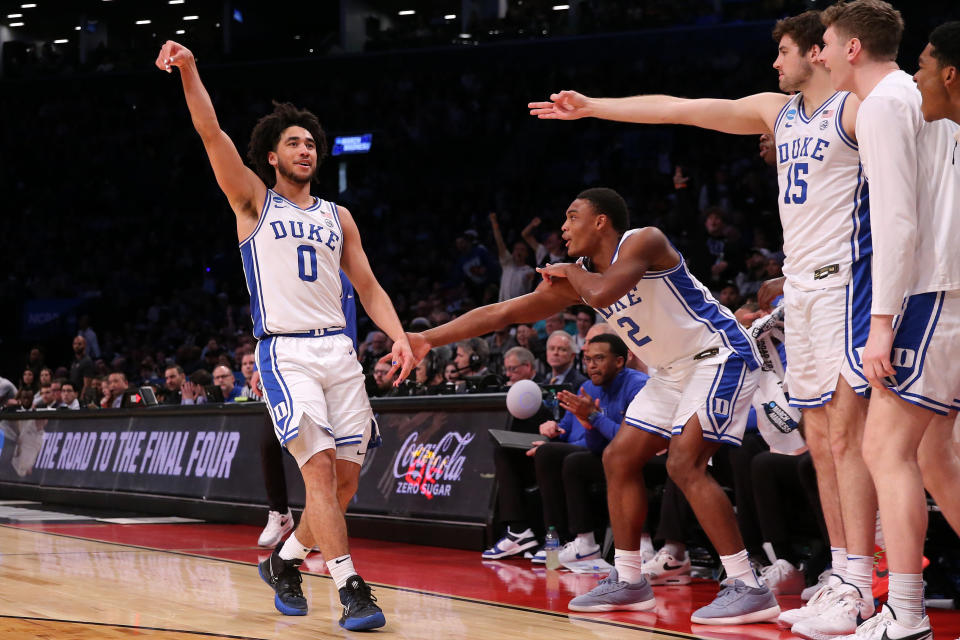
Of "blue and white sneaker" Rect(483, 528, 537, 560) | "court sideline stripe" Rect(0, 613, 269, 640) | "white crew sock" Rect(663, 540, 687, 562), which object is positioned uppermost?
"court sideline stripe" Rect(0, 613, 269, 640)

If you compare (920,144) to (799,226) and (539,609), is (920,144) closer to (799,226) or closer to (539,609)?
(799,226)

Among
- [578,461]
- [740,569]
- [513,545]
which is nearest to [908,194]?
[740,569]

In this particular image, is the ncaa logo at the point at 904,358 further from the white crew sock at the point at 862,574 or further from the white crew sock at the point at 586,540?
the white crew sock at the point at 586,540

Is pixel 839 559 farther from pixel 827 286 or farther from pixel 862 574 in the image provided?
pixel 827 286

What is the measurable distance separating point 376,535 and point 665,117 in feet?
14.7

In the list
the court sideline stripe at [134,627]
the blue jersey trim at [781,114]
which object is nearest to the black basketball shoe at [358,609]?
the court sideline stripe at [134,627]

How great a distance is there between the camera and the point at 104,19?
29.3 m

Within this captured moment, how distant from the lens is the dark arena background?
5438 mm

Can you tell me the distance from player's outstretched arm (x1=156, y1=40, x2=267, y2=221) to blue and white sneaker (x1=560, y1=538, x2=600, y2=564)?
9.05ft

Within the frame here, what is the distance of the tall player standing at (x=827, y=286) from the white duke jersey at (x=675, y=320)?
2.50ft

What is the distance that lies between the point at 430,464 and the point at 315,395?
3247 millimetres

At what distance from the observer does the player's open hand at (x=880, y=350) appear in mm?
3297

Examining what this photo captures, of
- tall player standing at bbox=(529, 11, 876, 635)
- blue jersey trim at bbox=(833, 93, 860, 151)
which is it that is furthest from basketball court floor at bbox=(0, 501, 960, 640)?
blue jersey trim at bbox=(833, 93, 860, 151)

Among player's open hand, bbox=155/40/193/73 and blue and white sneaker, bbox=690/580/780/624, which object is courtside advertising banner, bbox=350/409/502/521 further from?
player's open hand, bbox=155/40/193/73
